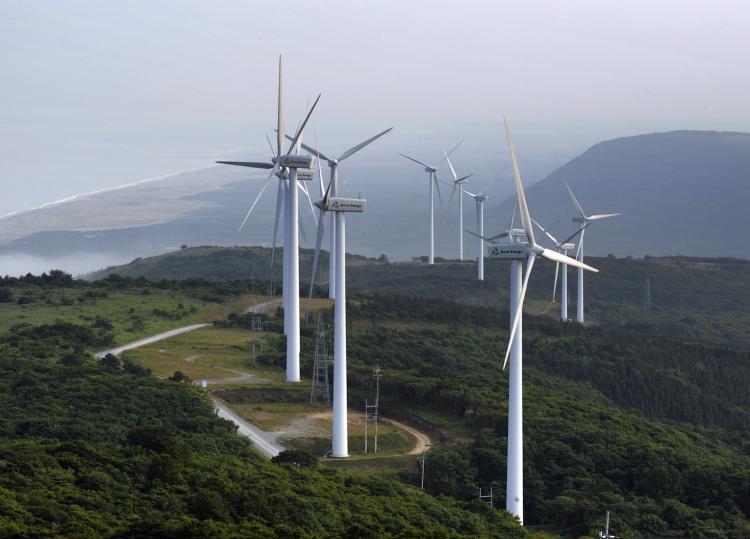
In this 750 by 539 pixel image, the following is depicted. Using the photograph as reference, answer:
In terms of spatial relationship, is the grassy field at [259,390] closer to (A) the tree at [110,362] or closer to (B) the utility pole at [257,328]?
(B) the utility pole at [257,328]

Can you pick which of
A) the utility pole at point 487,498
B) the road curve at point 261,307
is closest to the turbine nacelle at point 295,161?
the utility pole at point 487,498

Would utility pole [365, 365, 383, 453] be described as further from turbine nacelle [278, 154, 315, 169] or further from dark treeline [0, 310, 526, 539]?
turbine nacelle [278, 154, 315, 169]

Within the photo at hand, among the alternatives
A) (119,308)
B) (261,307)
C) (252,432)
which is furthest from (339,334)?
(261,307)

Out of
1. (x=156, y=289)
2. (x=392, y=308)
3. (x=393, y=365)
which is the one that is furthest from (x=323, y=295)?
(x=393, y=365)

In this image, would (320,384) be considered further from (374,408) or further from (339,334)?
(339,334)

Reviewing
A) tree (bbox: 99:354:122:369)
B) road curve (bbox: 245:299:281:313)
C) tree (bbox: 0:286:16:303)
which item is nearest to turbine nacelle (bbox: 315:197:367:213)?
tree (bbox: 99:354:122:369)

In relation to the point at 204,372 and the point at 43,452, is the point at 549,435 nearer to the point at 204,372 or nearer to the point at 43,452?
the point at 204,372
